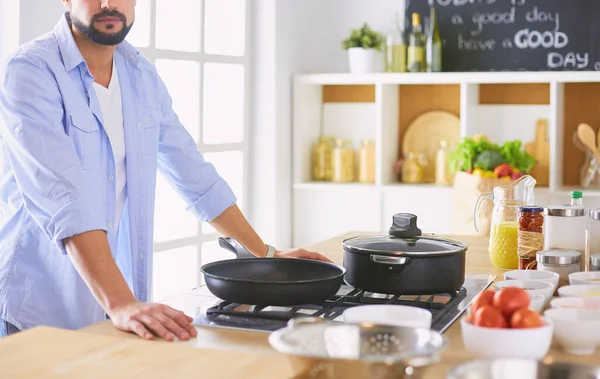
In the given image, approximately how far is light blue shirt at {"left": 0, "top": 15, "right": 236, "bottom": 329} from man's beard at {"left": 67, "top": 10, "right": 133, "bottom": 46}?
0.04 meters

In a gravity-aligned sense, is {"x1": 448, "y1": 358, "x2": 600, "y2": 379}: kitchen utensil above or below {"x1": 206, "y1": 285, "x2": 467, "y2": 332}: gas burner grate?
Result: above

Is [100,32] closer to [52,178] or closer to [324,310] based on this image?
[52,178]

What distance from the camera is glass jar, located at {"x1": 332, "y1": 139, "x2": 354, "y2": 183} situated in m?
4.88

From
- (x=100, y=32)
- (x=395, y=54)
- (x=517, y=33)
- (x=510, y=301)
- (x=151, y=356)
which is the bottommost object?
(x=151, y=356)

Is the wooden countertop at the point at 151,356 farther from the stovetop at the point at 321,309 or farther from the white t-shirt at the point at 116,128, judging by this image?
the white t-shirt at the point at 116,128

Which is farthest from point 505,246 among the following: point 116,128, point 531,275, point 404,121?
point 404,121

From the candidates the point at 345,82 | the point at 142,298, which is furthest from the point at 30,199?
the point at 345,82

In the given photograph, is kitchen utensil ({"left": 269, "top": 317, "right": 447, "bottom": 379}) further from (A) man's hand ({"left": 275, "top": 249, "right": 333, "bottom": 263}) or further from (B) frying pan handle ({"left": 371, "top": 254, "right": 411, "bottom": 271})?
(A) man's hand ({"left": 275, "top": 249, "right": 333, "bottom": 263})

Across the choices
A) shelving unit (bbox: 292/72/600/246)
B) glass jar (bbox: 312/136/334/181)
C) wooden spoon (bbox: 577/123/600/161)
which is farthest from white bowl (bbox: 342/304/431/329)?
glass jar (bbox: 312/136/334/181)

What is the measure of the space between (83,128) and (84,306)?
465 mm

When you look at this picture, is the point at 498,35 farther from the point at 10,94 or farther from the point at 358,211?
the point at 10,94

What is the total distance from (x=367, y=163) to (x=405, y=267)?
9.56 feet

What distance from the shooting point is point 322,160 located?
493 cm

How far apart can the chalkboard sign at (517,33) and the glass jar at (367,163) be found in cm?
60
